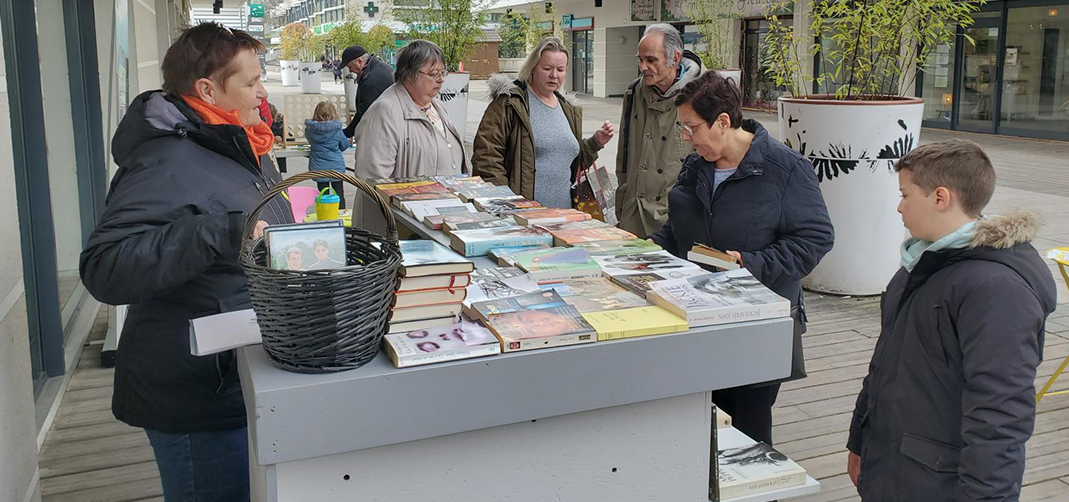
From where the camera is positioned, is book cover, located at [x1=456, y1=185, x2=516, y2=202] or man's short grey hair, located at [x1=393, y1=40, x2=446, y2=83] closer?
book cover, located at [x1=456, y1=185, x2=516, y2=202]

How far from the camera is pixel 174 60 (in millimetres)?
1981

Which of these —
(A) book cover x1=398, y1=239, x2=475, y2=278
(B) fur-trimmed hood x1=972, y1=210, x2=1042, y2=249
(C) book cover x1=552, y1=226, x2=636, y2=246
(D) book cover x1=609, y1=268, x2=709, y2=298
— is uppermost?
(B) fur-trimmed hood x1=972, y1=210, x2=1042, y2=249

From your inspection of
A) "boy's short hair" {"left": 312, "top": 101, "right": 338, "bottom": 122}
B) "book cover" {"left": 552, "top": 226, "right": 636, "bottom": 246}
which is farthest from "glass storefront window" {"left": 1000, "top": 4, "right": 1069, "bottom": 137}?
"book cover" {"left": 552, "top": 226, "right": 636, "bottom": 246}

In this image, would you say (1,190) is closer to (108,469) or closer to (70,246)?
(108,469)

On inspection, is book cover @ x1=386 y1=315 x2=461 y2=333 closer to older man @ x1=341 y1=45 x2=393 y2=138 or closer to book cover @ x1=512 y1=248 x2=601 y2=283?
book cover @ x1=512 y1=248 x2=601 y2=283

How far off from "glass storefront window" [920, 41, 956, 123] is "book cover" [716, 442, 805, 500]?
51.9 feet

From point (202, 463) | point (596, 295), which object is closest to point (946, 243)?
point (596, 295)

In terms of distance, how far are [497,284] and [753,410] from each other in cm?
120

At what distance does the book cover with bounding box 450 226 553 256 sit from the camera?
245cm

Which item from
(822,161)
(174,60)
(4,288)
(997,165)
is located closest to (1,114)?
(4,288)

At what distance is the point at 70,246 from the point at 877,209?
4.84 meters

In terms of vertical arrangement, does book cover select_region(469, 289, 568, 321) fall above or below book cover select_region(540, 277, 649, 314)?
above

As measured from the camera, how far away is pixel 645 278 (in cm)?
212

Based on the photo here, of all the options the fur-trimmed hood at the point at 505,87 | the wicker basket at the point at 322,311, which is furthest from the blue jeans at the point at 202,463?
the fur-trimmed hood at the point at 505,87
